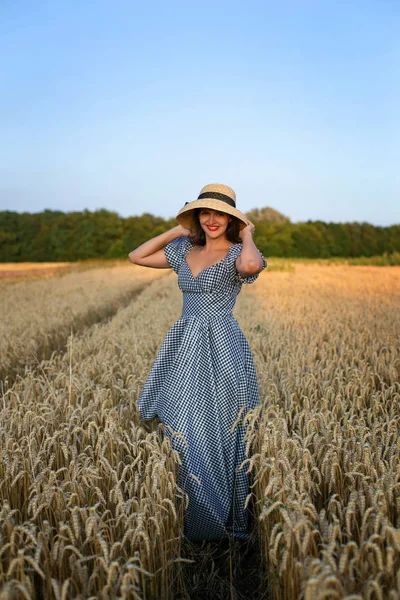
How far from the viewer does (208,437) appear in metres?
2.88

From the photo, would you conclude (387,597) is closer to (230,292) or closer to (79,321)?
(230,292)

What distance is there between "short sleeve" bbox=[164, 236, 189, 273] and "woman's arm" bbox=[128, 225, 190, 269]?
0.04 meters

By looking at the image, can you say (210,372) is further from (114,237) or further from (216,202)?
(114,237)

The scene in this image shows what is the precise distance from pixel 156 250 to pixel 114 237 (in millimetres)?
60110

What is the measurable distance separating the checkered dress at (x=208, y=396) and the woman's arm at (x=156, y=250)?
17cm

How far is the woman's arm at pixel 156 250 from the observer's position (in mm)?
3344

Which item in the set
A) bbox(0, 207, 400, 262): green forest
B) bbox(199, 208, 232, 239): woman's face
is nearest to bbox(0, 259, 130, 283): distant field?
bbox(0, 207, 400, 262): green forest

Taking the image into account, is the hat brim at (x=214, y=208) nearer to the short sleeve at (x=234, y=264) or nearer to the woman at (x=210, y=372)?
the woman at (x=210, y=372)

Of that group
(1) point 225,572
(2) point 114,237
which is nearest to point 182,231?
(1) point 225,572

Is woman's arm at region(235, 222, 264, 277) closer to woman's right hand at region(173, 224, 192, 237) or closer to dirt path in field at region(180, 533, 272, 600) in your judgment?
woman's right hand at region(173, 224, 192, 237)

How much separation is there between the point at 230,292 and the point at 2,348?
4.00 meters

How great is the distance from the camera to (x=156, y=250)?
11.3ft

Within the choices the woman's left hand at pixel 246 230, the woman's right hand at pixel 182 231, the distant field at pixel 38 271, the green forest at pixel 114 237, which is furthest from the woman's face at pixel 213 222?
the green forest at pixel 114 237

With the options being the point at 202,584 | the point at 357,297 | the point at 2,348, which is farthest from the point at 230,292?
the point at 357,297
